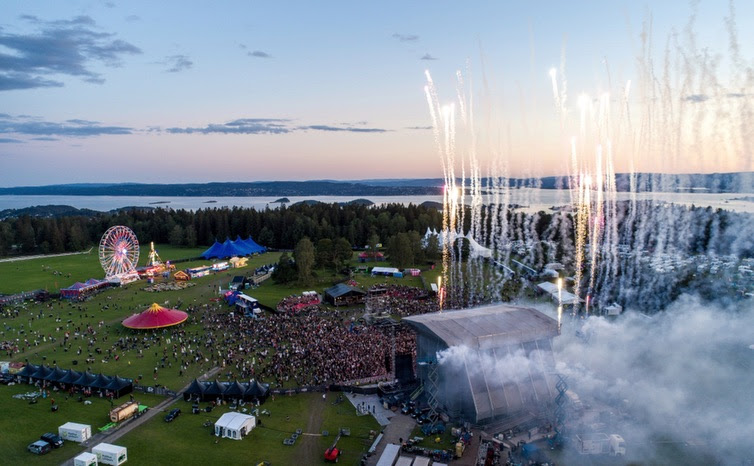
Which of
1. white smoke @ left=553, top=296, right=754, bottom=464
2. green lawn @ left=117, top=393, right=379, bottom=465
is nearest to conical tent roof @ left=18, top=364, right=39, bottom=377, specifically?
green lawn @ left=117, top=393, right=379, bottom=465

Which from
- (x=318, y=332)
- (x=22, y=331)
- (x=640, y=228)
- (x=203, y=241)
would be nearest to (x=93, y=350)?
(x=22, y=331)

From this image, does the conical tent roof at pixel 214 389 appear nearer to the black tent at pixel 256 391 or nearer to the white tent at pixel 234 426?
the black tent at pixel 256 391

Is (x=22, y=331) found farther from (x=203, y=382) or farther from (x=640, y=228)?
(x=640, y=228)

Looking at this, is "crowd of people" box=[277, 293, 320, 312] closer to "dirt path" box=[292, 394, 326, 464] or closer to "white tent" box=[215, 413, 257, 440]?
"dirt path" box=[292, 394, 326, 464]

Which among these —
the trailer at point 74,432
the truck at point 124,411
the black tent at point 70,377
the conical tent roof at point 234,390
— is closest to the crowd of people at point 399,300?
the conical tent roof at point 234,390

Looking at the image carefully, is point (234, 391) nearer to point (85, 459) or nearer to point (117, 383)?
point (117, 383)

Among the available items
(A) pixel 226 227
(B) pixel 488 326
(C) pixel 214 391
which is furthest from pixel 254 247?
(B) pixel 488 326
